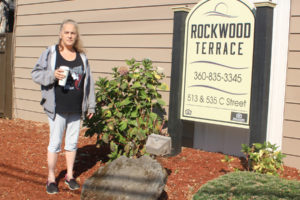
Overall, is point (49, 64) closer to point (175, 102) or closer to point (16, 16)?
point (175, 102)

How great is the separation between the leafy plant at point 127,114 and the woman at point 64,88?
450 millimetres

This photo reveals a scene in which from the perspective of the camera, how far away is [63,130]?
4.18 metres

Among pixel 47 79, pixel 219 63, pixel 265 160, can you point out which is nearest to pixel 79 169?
pixel 47 79

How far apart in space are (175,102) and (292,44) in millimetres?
1576

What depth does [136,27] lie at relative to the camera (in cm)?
634

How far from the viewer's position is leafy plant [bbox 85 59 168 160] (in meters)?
4.55

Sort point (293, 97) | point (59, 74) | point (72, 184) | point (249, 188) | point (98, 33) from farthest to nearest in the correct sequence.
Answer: point (98, 33)
point (293, 97)
point (72, 184)
point (59, 74)
point (249, 188)

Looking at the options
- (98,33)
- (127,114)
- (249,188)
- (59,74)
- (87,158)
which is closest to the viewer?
(249,188)

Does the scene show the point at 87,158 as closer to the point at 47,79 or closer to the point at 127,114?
the point at 127,114

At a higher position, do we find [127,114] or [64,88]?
[64,88]

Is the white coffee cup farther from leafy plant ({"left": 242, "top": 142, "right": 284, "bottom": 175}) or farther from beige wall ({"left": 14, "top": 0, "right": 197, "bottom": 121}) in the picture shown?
beige wall ({"left": 14, "top": 0, "right": 197, "bottom": 121})

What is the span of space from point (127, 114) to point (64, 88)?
87cm

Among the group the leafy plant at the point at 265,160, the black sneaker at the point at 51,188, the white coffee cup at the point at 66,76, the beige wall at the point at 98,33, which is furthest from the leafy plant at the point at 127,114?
the beige wall at the point at 98,33

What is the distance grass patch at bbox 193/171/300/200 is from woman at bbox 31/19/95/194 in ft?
5.19
